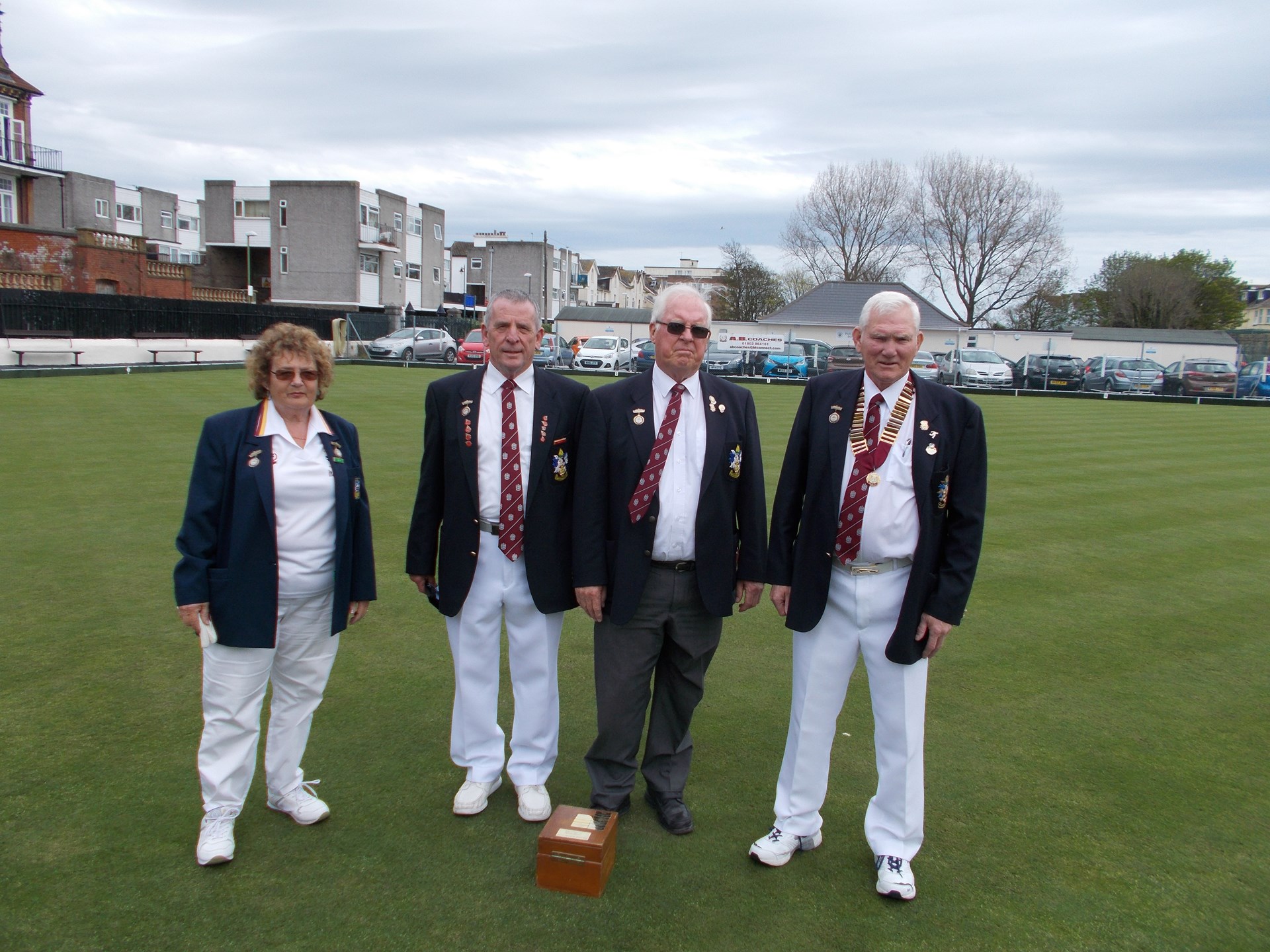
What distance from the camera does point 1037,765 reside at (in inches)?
155

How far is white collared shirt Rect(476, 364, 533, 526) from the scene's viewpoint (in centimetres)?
334

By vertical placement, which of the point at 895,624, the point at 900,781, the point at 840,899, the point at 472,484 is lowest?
the point at 840,899

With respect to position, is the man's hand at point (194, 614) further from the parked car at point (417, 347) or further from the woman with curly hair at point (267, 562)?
the parked car at point (417, 347)

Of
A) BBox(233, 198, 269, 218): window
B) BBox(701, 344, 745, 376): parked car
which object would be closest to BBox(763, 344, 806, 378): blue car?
BBox(701, 344, 745, 376): parked car

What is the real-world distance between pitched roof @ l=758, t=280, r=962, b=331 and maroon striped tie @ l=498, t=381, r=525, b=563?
45.4 m

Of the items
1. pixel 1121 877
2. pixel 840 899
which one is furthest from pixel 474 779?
pixel 1121 877

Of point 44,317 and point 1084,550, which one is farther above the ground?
point 44,317

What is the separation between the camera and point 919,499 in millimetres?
2975

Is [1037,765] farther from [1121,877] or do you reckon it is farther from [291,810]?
[291,810]

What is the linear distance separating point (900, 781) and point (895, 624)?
53 centimetres

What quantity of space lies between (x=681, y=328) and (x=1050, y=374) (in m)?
34.1

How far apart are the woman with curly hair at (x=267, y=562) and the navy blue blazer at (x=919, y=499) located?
1.65 m

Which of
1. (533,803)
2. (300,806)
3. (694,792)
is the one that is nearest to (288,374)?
(300,806)

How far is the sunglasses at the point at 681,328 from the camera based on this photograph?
3.14 meters
